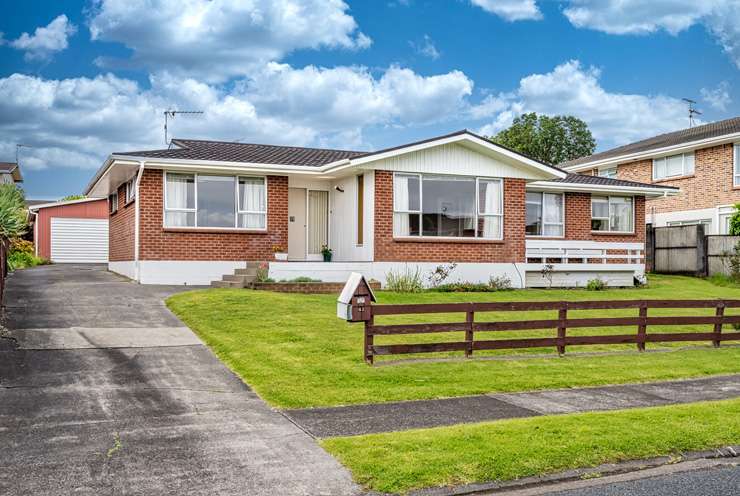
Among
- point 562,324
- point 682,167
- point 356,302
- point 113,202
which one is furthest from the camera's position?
point 682,167

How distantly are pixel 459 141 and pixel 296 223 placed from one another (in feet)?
19.3

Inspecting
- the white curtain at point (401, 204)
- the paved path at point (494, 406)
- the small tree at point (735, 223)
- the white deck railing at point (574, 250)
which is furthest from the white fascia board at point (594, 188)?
the paved path at point (494, 406)

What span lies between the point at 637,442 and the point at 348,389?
371cm

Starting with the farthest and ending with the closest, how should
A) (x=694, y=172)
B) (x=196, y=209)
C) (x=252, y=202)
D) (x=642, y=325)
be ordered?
(x=694, y=172)
(x=252, y=202)
(x=196, y=209)
(x=642, y=325)

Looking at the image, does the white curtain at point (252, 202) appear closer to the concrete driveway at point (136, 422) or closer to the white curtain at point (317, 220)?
the white curtain at point (317, 220)

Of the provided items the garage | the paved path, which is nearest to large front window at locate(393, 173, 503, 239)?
the paved path

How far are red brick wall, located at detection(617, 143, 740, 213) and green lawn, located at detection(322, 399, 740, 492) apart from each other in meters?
25.6

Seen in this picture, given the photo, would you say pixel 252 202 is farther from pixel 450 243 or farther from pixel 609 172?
pixel 609 172

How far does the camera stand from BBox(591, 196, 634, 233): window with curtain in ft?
92.9

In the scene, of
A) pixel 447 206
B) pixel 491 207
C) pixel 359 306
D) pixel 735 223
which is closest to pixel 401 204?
pixel 447 206

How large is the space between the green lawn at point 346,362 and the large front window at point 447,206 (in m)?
5.43

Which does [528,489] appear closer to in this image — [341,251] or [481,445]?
[481,445]

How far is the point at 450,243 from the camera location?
22.0 m

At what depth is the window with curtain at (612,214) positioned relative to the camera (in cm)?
2833
